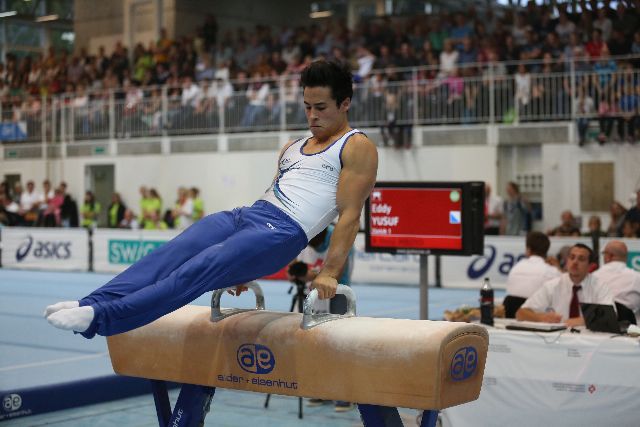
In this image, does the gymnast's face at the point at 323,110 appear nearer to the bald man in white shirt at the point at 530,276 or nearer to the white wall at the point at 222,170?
the bald man in white shirt at the point at 530,276

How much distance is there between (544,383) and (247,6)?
22.1 m

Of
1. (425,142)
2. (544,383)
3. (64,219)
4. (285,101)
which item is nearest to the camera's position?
(544,383)

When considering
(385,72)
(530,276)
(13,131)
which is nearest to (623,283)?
(530,276)

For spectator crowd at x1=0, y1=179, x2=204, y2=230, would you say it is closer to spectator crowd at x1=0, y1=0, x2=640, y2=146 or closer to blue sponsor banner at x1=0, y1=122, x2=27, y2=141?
blue sponsor banner at x1=0, y1=122, x2=27, y2=141

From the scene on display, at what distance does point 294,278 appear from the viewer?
7766 mm

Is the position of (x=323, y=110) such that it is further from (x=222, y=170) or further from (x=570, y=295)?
(x=222, y=170)

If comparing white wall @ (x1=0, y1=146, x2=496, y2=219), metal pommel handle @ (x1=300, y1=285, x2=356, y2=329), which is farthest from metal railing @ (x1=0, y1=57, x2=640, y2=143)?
metal pommel handle @ (x1=300, y1=285, x2=356, y2=329)

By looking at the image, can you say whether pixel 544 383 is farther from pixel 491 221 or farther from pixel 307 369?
pixel 491 221

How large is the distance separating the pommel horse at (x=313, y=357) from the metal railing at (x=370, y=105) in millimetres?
12951

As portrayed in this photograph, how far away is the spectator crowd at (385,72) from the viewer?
16.8 m

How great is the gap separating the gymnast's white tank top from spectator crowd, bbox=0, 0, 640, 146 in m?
12.8

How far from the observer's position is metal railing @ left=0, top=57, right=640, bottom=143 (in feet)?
54.9

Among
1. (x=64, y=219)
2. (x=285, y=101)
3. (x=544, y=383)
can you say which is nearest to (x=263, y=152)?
(x=285, y=101)

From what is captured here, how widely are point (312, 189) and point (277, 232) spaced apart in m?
0.28
